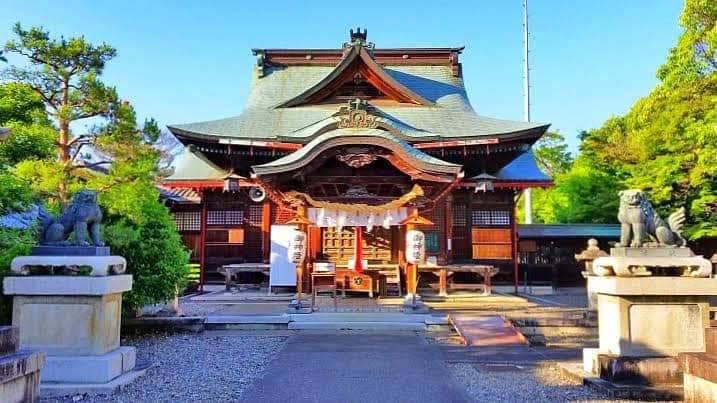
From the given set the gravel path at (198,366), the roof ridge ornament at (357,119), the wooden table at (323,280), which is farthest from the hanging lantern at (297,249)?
the roof ridge ornament at (357,119)

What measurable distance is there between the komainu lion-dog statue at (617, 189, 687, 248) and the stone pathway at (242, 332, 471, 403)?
3157 mm

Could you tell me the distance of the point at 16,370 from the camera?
14.9ft

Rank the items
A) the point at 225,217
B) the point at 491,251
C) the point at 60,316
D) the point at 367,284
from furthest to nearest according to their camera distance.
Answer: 1. the point at 225,217
2. the point at 491,251
3. the point at 367,284
4. the point at 60,316

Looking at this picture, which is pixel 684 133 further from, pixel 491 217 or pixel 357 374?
pixel 357 374

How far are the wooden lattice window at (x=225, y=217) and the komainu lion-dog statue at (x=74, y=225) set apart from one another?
1168cm

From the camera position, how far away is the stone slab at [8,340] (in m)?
4.59

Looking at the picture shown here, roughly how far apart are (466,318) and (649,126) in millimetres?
14390

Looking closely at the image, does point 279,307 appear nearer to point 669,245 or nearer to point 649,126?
point 669,245

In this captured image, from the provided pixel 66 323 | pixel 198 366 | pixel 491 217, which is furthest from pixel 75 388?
pixel 491 217

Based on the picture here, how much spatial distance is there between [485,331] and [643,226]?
4.24 meters

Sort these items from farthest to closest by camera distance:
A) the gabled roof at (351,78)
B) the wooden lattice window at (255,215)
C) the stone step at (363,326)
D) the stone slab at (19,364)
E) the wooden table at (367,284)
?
the wooden lattice window at (255,215)
the gabled roof at (351,78)
the wooden table at (367,284)
the stone step at (363,326)
the stone slab at (19,364)

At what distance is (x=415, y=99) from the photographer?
19766 mm

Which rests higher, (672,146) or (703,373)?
(672,146)

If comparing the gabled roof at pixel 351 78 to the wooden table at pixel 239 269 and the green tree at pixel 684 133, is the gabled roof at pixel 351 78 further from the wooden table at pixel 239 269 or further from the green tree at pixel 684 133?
the green tree at pixel 684 133
